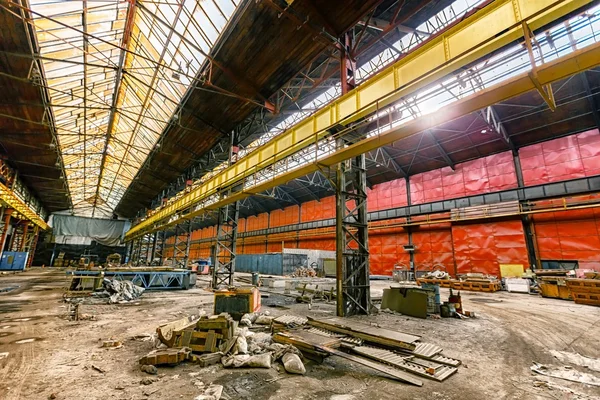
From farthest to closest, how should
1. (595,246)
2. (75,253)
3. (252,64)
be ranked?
(75,253), (595,246), (252,64)

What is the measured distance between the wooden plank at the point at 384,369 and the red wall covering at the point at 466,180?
66.5ft

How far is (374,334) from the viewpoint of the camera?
17.2 ft

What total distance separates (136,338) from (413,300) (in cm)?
821

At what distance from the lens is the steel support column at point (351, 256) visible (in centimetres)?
819

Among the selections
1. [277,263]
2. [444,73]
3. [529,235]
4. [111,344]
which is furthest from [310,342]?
[277,263]

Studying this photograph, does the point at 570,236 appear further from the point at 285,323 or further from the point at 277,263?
the point at 277,263

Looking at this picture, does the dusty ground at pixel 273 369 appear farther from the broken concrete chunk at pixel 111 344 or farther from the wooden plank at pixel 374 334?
the wooden plank at pixel 374 334

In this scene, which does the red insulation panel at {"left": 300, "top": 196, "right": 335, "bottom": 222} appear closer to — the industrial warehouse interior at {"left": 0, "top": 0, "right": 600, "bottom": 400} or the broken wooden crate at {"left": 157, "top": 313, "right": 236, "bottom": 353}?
the industrial warehouse interior at {"left": 0, "top": 0, "right": 600, "bottom": 400}

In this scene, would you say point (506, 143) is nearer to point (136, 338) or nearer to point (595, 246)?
point (595, 246)

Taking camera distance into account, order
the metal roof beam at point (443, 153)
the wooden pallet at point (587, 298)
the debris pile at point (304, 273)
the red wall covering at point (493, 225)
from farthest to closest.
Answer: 1. the debris pile at point (304, 273)
2. the metal roof beam at point (443, 153)
3. the red wall covering at point (493, 225)
4. the wooden pallet at point (587, 298)

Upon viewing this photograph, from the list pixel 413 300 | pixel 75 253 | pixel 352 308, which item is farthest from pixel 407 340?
pixel 75 253

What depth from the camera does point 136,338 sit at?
5.70 metres

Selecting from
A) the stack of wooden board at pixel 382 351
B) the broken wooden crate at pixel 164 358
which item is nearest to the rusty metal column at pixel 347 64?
the stack of wooden board at pixel 382 351

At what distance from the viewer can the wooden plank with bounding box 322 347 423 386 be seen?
3.72 m
